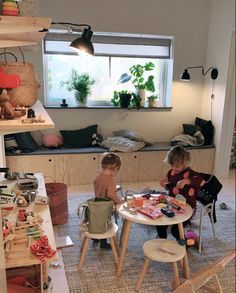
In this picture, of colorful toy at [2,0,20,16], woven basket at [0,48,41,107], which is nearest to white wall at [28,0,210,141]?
woven basket at [0,48,41,107]

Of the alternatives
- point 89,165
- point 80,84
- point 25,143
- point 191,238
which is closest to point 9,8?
point 191,238

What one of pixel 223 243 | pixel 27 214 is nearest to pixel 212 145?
pixel 223 243

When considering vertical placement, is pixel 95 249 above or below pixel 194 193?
below

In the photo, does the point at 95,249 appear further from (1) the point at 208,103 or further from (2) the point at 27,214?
(1) the point at 208,103

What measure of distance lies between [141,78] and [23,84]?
3.18m

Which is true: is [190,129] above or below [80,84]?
below

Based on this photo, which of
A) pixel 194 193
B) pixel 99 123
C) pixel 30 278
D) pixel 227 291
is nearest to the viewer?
pixel 30 278

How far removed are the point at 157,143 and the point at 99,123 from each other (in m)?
0.95

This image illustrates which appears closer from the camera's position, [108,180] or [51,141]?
[108,180]

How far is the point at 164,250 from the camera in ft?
6.79

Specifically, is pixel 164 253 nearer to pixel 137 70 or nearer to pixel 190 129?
pixel 190 129

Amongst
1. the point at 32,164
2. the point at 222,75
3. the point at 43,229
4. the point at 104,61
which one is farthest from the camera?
the point at 104,61

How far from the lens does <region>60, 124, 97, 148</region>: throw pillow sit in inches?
168

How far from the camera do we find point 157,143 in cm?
468
